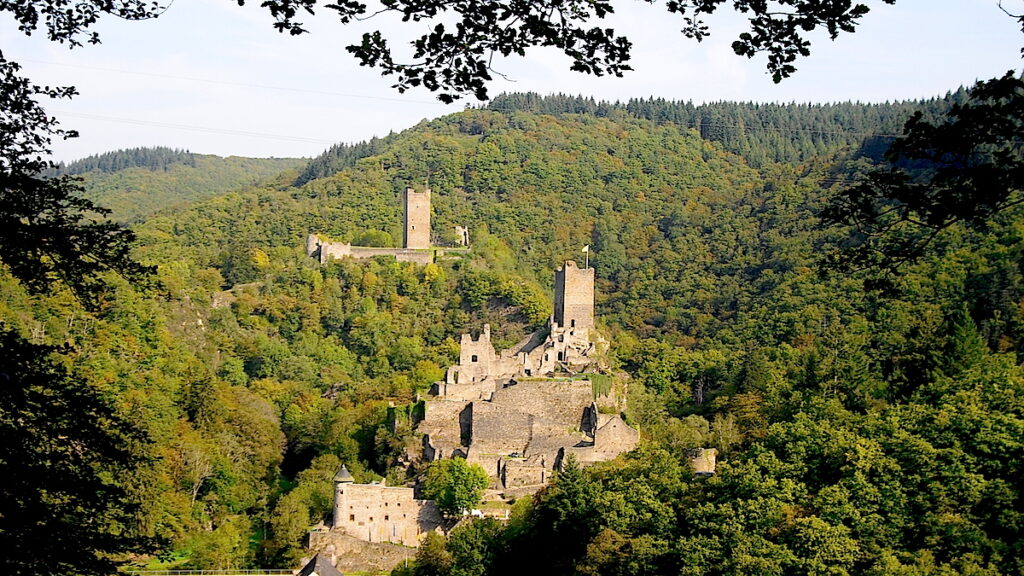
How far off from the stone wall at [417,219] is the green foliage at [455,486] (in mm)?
38466

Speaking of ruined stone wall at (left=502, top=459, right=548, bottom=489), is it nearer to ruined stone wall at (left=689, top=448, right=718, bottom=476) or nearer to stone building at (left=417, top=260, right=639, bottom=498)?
stone building at (left=417, top=260, right=639, bottom=498)

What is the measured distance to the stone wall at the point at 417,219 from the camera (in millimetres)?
76000

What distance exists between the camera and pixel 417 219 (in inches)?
3029

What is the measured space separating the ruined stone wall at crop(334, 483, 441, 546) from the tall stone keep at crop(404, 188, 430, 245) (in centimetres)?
3829

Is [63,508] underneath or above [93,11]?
underneath

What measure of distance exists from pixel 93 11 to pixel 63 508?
426cm

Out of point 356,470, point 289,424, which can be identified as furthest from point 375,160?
point 356,470

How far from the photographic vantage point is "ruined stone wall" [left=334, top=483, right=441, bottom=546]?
129 ft

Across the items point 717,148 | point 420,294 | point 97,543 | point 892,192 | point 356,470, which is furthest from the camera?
point 717,148

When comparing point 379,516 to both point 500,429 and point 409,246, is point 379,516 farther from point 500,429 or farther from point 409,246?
point 409,246

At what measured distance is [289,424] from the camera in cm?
5397

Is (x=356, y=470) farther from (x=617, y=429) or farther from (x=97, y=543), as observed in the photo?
(x=97, y=543)

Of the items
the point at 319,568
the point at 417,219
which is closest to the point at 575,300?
the point at 319,568

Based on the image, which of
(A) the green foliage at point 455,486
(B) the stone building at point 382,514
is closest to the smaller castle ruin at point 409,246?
(B) the stone building at point 382,514
